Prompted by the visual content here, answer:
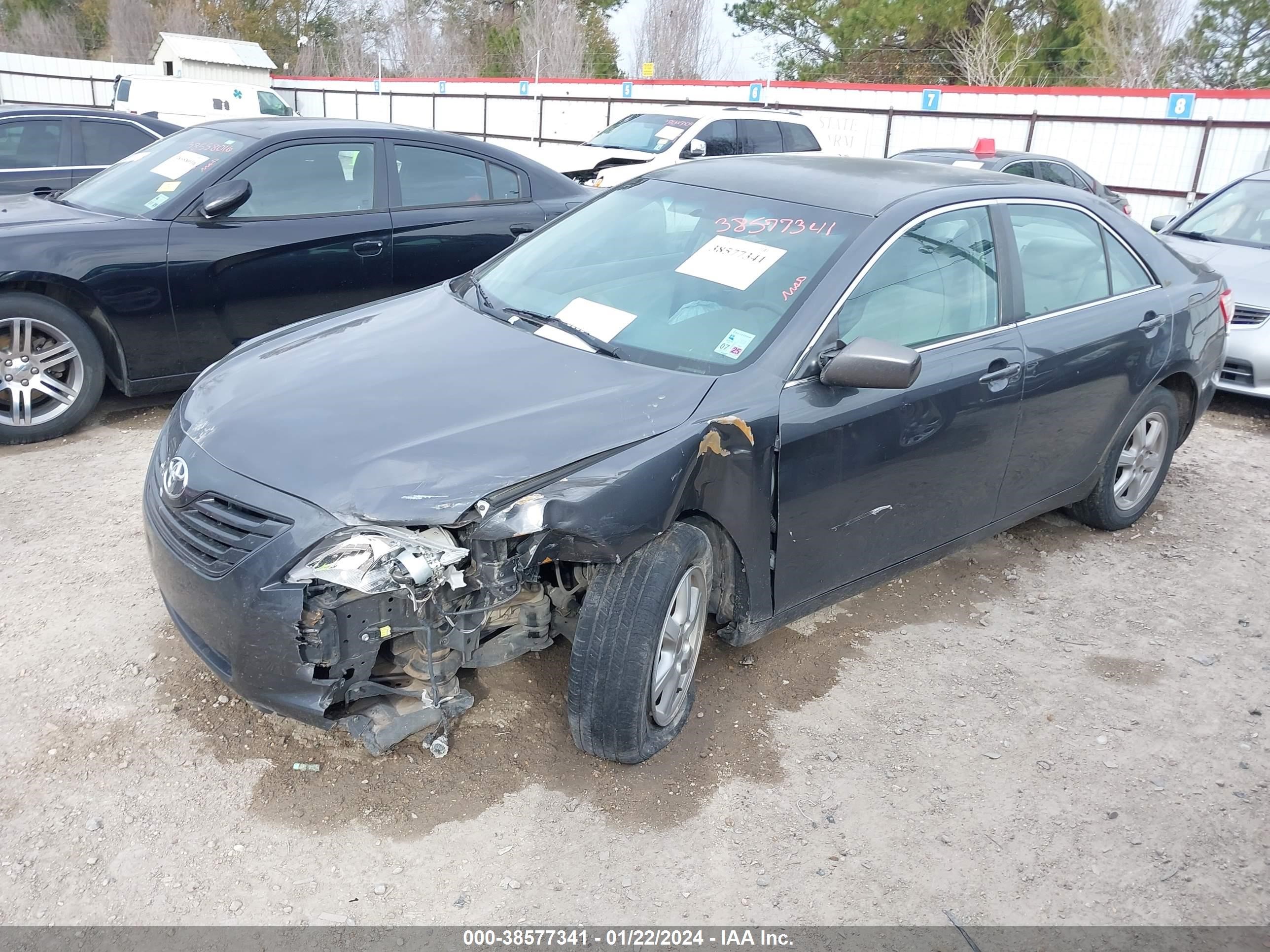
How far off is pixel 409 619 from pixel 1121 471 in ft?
12.3

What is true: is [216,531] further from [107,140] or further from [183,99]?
[183,99]

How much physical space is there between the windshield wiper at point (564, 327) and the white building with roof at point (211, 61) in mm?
37770

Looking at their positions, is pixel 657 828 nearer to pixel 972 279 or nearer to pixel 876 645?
pixel 876 645

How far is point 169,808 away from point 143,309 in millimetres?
3280

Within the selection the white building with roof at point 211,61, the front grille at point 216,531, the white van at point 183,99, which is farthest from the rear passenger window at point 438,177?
the white building with roof at point 211,61

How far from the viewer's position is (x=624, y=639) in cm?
284

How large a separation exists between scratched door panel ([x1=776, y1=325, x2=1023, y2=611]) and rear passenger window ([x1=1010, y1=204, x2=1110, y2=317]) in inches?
13.4

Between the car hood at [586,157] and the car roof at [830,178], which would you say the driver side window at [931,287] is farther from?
the car hood at [586,157]

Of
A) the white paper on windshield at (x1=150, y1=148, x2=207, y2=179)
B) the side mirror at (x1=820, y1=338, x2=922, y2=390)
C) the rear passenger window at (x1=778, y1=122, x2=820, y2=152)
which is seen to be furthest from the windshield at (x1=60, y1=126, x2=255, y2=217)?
the rear passenger window at (x1=778, y1=122, x2=820, y2=152)

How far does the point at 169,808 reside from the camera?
111 inches

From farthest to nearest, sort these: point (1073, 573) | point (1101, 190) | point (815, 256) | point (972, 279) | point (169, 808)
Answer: point (1101, 190) < point (1073, 573) < point (972, 279) < point (815, 256) < point (169, 808)

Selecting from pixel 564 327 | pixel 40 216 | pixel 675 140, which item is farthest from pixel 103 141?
pixel 564 327

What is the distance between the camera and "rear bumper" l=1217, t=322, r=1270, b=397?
6.84 meters

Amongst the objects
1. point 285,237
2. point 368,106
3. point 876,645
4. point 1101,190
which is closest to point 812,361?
point 876,645
